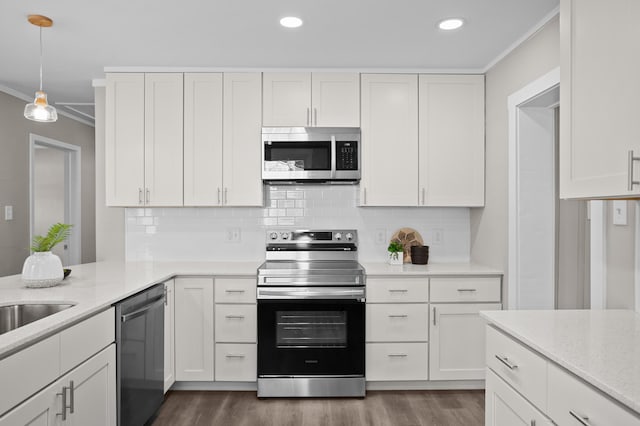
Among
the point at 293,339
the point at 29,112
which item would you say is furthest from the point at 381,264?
the point at 29,112

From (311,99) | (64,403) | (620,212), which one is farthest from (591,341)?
(311,99)

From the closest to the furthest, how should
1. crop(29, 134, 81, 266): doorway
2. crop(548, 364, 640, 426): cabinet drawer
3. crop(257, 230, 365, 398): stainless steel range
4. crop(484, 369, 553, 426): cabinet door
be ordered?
crop(548, 364, 640, 426): cabinet drawer → crop(484, 369, 553, 426): cabinet door → crop(257, 230, 365, 398): stainless steel range → crop(29, 134, 81, 266): doorway

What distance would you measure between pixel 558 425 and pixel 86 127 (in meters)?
5.56

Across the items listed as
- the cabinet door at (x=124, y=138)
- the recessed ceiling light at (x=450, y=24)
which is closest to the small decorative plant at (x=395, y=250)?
the recessed ceiling light at (x=450, y=24)

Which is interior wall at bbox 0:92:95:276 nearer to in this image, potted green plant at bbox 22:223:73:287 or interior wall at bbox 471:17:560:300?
potted green plant at bbox 22:223:73:287

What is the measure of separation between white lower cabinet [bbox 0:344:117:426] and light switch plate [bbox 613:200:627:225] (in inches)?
89.4

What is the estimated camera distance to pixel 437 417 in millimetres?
2715

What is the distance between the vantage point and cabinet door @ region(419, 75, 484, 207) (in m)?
3.36

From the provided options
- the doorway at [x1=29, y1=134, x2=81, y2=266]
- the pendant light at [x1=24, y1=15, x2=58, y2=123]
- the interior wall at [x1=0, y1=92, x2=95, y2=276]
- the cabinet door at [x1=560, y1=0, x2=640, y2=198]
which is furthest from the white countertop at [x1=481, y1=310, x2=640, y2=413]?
the doorway at [x1=29, y1=134, x2=81, y2=266]

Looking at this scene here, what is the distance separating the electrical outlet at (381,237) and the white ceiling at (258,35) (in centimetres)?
133

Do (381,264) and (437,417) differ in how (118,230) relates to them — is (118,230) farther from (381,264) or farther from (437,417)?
(437,417)

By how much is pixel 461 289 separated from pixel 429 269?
0.87ft

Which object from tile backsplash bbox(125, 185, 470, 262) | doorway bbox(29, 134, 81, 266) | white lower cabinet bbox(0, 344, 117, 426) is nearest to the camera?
white lower cabinet bbox(0, 344, 117, 426)

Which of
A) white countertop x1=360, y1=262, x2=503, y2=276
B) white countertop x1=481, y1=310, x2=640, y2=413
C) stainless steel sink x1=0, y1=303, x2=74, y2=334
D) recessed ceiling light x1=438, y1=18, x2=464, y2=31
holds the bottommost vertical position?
stainless steel sink x1=0, y1=303, x2=74, y2=334
